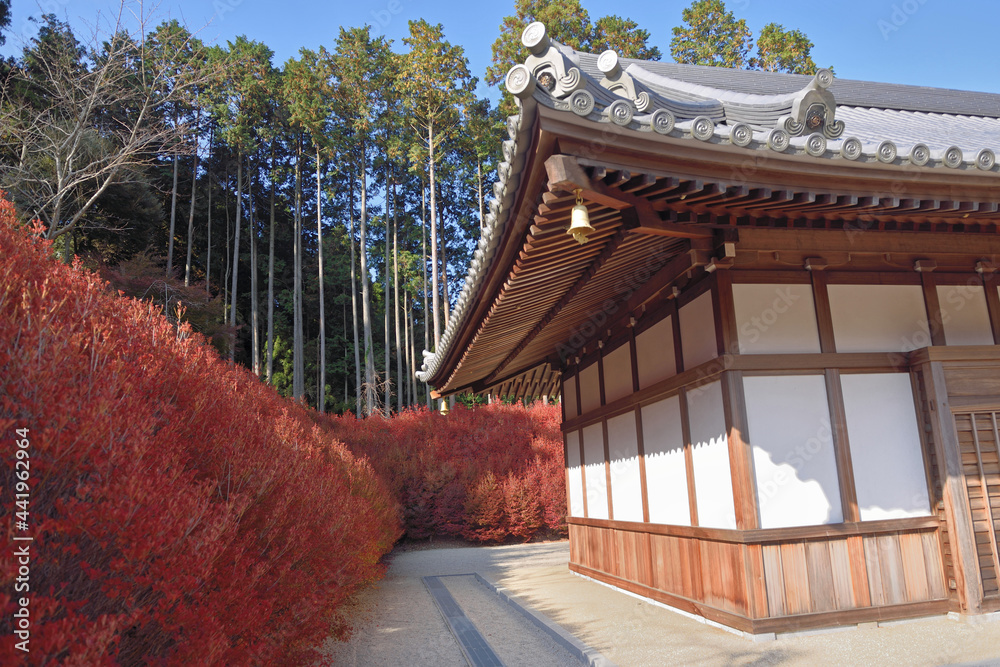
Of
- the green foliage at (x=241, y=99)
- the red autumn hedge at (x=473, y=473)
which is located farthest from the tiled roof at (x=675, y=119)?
the green foliage at (x=241, y=99)

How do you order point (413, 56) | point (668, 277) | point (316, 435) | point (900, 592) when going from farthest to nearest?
1. point (413, 56)
2. point (316, 435)
3. point (668, 277)
4. point (900, 592)

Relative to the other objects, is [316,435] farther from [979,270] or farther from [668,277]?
[979,270]

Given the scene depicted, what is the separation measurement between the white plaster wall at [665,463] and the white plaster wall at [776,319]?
3.15 feet

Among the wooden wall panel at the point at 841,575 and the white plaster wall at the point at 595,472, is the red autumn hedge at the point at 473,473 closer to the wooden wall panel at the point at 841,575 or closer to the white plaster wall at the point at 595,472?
the white plaster wall at the point at 595,472

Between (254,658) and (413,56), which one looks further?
(413,56)

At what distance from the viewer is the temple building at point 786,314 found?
3.15 meters

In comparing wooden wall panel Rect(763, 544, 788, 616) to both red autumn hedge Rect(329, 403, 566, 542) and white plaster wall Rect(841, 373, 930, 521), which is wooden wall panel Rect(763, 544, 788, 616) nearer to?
white plaster wall Rect(841, 373, 930, 521)

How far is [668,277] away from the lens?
4617mm

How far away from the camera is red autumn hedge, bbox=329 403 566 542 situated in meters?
14.5

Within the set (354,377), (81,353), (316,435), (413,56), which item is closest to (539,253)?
(81,353)

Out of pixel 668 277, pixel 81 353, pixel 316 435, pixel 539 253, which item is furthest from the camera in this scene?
pixel 316 435

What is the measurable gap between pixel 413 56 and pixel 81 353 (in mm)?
19887

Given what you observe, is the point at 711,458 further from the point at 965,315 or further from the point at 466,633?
the point at 466,633

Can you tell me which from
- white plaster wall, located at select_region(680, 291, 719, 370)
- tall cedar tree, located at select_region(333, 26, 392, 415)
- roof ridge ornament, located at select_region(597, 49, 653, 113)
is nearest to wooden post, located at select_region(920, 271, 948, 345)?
white plaster wall, located at select_region(680, 291, 719, 370)
